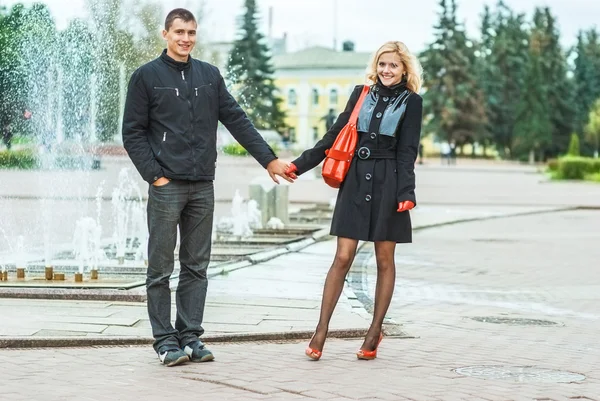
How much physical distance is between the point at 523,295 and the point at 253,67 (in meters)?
83.4

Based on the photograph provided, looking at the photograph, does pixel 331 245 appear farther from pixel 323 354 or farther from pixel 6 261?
pixel 323 354

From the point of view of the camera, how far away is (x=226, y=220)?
1953 cm

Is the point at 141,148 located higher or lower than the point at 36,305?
higher

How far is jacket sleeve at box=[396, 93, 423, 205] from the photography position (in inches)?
280

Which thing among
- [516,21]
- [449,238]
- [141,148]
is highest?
[516,21]

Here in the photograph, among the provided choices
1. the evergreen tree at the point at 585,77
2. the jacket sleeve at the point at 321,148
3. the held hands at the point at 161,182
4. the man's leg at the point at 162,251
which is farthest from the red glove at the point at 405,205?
the evergreen tree at the point at 585,77

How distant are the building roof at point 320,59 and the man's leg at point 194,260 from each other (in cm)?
11957

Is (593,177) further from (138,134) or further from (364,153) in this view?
(138,134)

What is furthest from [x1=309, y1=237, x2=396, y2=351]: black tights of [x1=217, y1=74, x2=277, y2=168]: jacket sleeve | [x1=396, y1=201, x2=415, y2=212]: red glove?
[x1=217, y1=74, x2=277, y2=168]: jacket sleeve

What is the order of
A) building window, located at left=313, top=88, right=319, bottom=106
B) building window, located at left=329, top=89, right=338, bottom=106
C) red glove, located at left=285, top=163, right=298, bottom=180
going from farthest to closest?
building window, located at left=313, top=88, right=319, bottom=106 < building window, located at left=329, top=89, right=338, bottom=106 < red glove, located at left=285, top=163, right=298, bottom=180

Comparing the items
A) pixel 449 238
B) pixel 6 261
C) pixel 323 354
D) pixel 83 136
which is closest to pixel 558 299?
pixel 323 354

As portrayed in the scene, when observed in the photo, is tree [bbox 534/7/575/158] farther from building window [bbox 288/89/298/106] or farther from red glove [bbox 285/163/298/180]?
red glove [bbox 285/163/298/180]

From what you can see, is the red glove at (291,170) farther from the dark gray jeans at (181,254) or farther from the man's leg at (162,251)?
the man's leg at (162,251)

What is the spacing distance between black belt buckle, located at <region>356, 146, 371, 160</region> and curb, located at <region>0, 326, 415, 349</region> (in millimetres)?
1398
